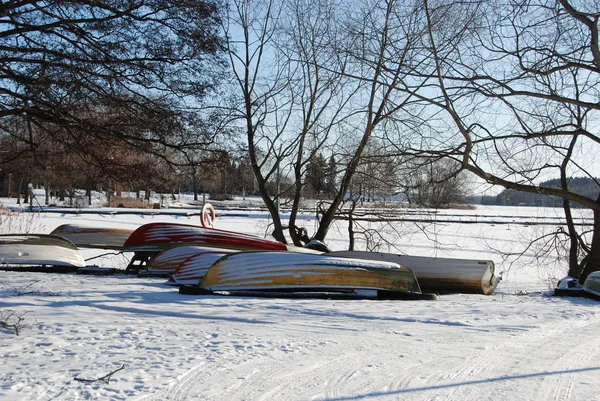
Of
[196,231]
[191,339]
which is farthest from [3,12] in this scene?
[196,231]

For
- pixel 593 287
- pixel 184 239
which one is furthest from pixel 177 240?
pixel 593 287

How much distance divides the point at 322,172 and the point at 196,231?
3.16m

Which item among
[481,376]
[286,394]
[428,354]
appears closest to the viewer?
[286,394]

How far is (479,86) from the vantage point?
9.55 m

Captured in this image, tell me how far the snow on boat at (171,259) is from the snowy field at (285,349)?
277 centimetres

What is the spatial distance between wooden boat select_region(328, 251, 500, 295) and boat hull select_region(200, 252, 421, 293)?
7.23 ft

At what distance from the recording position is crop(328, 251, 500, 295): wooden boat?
9828 mm

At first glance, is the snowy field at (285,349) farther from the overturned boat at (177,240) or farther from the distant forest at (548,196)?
the distant forest at (548,196)

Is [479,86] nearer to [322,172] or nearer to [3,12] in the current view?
[322,172]

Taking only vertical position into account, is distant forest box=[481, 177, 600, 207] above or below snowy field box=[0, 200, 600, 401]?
above

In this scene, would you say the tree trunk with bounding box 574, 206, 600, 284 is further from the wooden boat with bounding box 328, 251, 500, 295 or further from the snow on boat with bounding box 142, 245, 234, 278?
the snow on boat with bounding box 142, 245, 234, 278

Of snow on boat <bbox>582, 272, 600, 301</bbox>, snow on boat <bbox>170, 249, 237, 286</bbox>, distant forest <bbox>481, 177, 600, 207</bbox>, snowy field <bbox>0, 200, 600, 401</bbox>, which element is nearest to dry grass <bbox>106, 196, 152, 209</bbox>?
distant forest <bbox>481, 177, 600, 207</bbox>

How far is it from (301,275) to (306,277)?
0.25 ft

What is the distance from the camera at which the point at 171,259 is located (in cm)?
989
